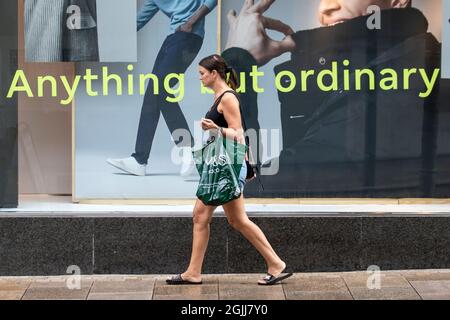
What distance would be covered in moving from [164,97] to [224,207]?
1404mm

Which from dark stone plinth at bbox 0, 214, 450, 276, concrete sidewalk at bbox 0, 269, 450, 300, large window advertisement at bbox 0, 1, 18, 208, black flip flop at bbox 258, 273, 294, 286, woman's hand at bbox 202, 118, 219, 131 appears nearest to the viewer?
woman's hand at bbox 202, 118, 219, 131

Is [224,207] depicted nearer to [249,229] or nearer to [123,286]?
[249,229]

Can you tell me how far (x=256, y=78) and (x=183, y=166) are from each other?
38.9 inches

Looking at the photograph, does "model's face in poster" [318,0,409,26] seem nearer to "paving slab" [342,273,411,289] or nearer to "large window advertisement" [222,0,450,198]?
"large window advertisement" [222,0,450,198]

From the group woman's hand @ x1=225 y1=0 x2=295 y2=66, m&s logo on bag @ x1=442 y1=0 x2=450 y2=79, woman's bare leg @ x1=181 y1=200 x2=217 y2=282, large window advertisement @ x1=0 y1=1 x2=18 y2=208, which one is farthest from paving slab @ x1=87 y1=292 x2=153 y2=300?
m&s logo on bag @ x1=442 y1=0 x2=450 y2=79

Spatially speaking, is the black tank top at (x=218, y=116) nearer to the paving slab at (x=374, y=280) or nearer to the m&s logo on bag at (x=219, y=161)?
the m&s logo on bag at (x=219, y=161)

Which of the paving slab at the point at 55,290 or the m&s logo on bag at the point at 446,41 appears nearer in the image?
the paving slab at the point at 55,290

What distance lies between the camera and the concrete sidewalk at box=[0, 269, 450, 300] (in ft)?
28.3

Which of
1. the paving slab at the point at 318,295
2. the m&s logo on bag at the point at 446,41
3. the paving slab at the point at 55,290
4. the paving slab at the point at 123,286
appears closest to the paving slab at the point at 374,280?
the paving slab at the point at 318,295

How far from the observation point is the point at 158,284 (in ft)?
29.6

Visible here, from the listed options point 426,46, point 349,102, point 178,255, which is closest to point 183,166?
point 178,255

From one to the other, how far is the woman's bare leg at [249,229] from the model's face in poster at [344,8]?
194cm

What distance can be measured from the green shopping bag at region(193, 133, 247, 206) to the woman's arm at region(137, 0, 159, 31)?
4.97 feet

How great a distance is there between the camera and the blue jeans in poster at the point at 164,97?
9.62m
